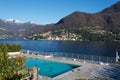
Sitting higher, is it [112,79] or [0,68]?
[0,68]

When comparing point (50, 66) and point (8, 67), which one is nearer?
point (8, 67)

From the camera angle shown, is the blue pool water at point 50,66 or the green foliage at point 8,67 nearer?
the green foliage at point 8,67

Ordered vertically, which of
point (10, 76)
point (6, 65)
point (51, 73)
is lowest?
point (51, 73)

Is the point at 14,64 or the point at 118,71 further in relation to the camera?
the point at 118,71

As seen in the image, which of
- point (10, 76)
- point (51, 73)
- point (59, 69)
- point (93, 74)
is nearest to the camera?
point (10, 76)

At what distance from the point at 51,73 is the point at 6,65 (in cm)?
2006

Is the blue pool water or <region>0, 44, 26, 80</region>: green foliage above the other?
<region>0, 44, 26, 80</region>: green foliage

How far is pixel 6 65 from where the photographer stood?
6957 millimetres

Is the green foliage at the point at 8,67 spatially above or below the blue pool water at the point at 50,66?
above

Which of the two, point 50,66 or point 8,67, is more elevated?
point 8,67

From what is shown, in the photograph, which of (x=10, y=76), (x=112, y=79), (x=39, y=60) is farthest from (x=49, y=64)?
(x=10, y=76)

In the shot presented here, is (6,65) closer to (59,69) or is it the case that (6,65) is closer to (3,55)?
(3,55)

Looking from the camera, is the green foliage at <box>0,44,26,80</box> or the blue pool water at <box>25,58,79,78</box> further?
the blue pool water at <box>25,58,79,78</box>

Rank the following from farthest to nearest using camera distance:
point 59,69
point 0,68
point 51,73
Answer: point 59,69
point 51,73
point 0,68
